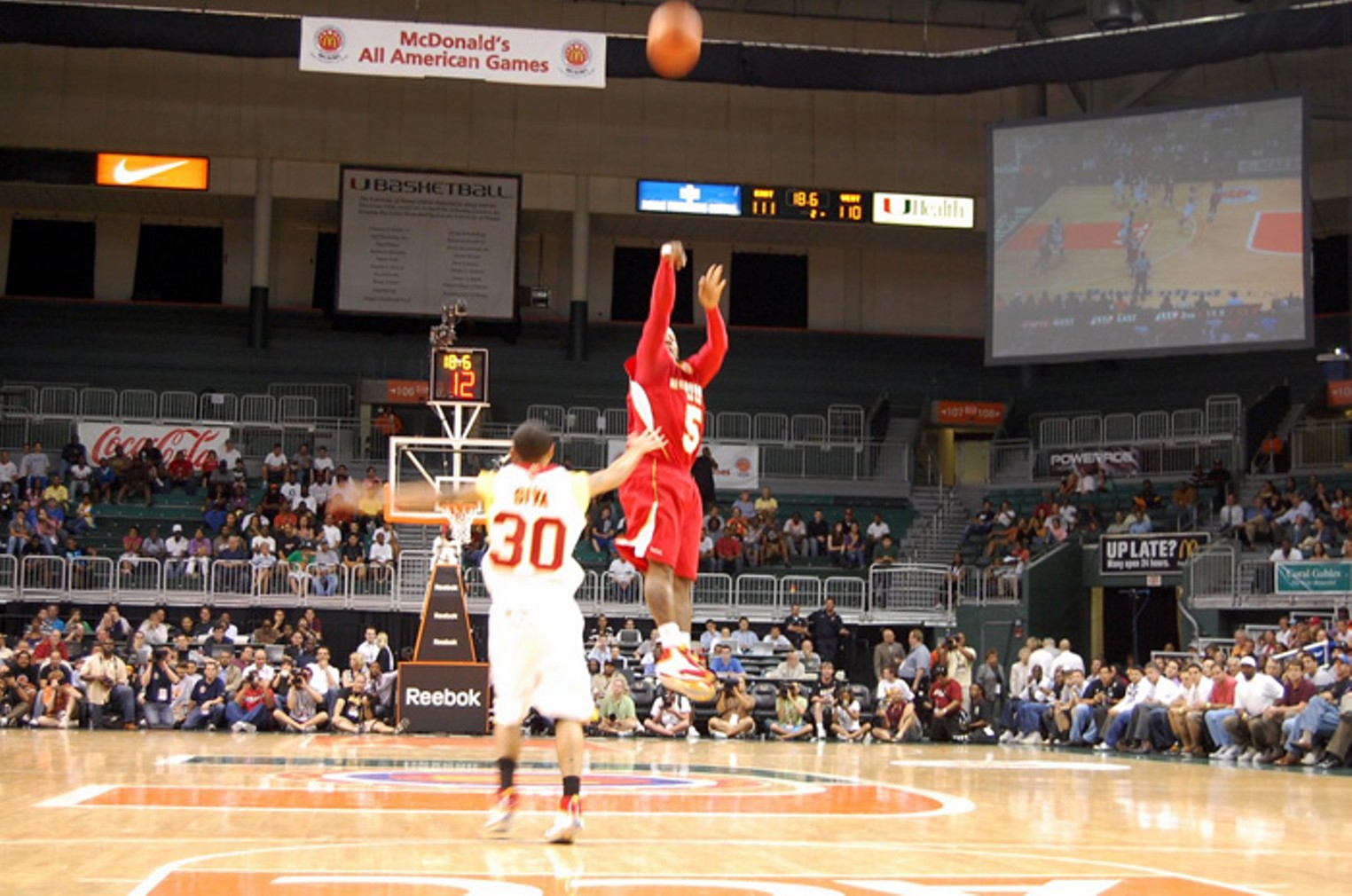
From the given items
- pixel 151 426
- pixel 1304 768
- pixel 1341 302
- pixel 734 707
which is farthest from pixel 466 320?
pixel 1304 768

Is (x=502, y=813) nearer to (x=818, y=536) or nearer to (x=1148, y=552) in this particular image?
(x=1148, y=552)

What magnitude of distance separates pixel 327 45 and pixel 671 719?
12146 millimetres

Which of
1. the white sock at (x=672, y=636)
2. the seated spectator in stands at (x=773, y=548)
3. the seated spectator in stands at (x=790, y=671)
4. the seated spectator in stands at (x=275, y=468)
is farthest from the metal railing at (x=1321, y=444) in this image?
the white sock at (x=672, y=636)

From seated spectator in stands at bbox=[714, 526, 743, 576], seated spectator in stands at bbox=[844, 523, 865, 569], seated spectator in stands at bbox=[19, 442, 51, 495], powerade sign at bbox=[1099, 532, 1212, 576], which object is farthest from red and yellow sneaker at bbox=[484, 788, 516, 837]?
seated spectator in stands at bbox=[19, 442, 51, 495]

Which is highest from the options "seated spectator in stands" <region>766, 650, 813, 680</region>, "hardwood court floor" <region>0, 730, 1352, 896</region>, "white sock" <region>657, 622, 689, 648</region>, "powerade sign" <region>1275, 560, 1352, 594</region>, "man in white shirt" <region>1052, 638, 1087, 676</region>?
"powerade sign" <region>1275, 560, 1352, 594</region>

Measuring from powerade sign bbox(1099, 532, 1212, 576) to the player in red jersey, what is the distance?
19.0m

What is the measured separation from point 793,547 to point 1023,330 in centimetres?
542

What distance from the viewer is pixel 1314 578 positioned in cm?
2281

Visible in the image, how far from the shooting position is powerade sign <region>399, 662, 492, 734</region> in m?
19.7

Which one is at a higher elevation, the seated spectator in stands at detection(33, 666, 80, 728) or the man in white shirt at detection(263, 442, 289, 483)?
the man in white shirt at detection(263, 442, 289, 483)

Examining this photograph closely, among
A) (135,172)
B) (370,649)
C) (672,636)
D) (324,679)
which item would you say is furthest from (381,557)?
(672,636)

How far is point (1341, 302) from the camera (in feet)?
115

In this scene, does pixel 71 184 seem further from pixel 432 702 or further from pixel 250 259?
pixel 432 702

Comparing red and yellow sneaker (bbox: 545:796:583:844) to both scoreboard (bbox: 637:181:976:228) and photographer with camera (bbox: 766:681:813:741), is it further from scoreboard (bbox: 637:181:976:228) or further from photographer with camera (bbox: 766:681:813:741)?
scoreboard (bbox: 637:181:976:228)
